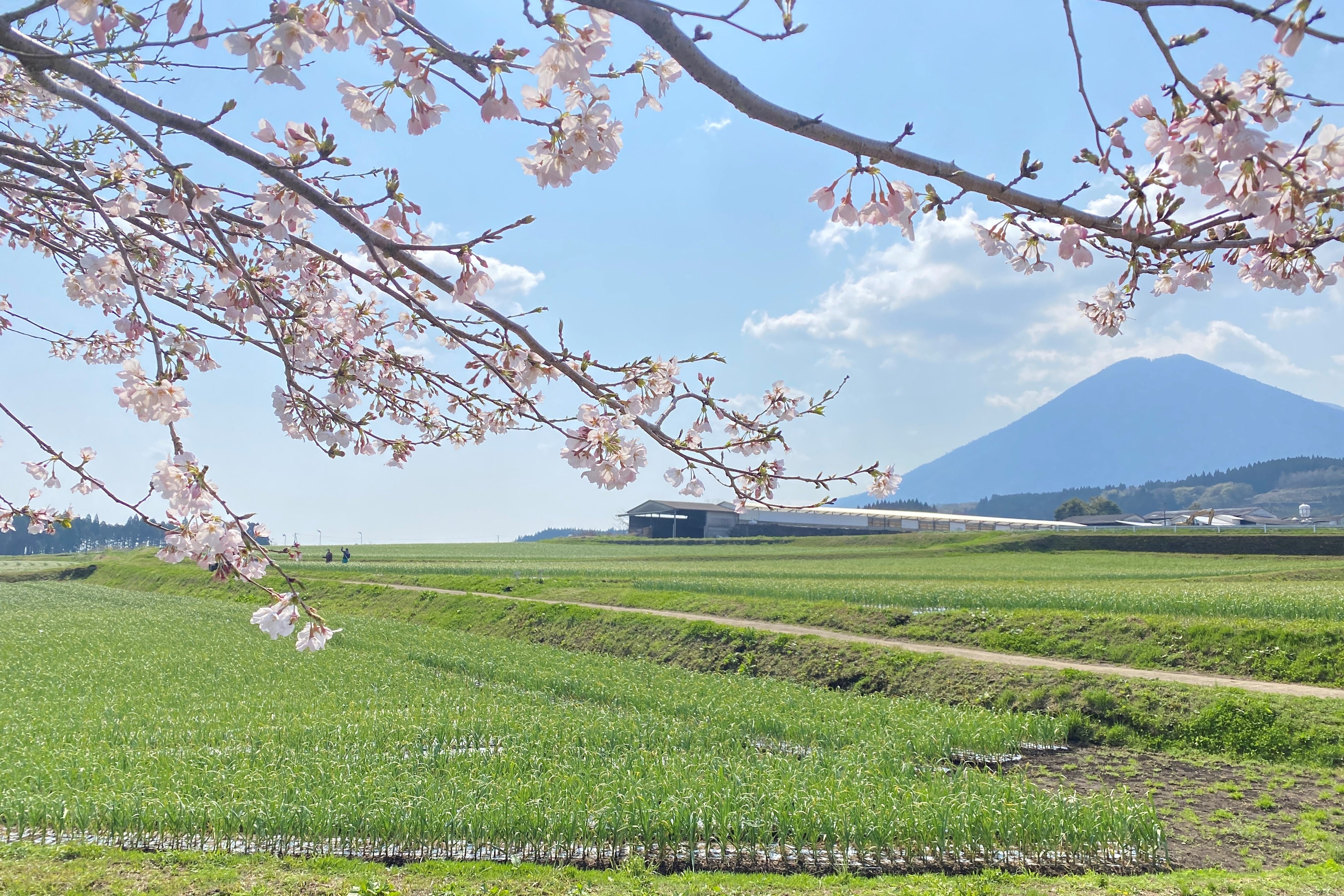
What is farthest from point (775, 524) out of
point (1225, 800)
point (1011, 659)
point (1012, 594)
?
point (1225, 800)

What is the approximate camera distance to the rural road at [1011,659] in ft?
39.9

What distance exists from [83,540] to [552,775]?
17235cm

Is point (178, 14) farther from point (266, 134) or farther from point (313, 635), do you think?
point (313, 635)

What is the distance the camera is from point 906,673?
14.6 metres

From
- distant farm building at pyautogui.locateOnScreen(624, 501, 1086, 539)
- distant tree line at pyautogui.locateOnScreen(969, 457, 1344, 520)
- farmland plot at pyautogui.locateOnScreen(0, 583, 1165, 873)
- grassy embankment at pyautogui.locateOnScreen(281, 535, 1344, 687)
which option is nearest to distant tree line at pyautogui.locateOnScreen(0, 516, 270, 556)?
distant farm building at pyautogui.locateOnScreen(624, 501, 1086, 539)

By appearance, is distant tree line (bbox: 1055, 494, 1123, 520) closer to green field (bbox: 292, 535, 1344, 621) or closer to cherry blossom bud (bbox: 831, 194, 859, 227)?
green field (bbox: 292, 535, 1344, 621)

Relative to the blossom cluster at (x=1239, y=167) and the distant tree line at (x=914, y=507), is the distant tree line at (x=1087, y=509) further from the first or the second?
the blossom cluster at (x=1239, y=167)

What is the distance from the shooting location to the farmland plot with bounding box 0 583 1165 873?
661cm

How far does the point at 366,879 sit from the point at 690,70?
576 cm

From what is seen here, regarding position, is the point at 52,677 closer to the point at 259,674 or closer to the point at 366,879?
the point at 259,674

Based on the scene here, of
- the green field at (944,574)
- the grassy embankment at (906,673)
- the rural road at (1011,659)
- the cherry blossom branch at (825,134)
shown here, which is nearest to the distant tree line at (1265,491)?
the green field at (944,574)

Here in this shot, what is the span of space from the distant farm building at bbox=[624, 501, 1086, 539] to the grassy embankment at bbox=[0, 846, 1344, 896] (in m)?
73.9

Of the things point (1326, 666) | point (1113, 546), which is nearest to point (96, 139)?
point (1326, 666)

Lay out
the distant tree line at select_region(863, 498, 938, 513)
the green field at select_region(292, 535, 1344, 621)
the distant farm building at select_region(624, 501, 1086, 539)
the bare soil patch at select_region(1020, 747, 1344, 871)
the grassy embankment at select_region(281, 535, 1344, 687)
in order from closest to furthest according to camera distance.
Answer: the bare soil patch at select_region(1020, 747, 1344, 871) → the grassy embankment at select_region(281, 535, 1344, 687) → the green field at select_region(292, 535, 1344, 621) → the distant farm building at select_region(624, 501, 1086, 539) → the distant tree line at select_region(863, 498, 938, 513)
